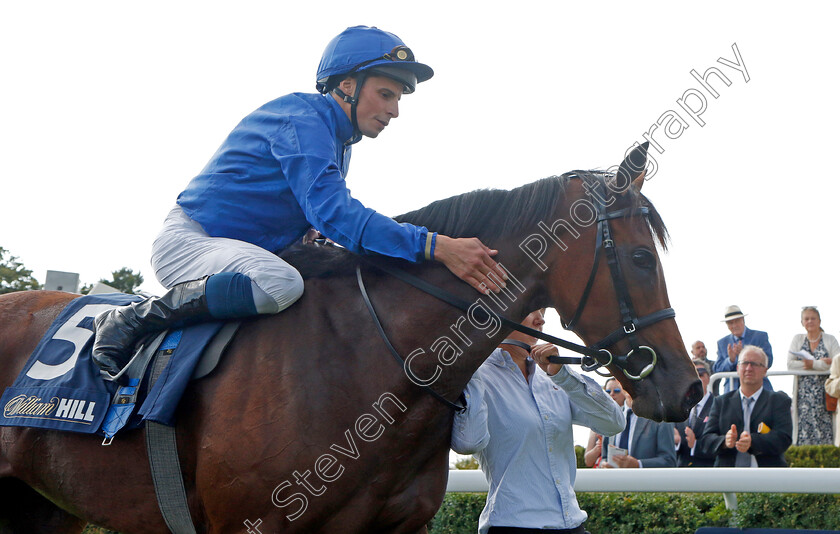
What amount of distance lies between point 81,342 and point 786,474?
13.1 ft

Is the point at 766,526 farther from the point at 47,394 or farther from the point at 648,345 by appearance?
the point at 47,394

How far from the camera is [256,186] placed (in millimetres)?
3197

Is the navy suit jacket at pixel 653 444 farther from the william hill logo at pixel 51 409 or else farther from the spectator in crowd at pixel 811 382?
the william hill logo at pixel 51 409

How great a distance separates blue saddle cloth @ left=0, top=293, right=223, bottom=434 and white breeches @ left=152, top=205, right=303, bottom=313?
238 millimetres

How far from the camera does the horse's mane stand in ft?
10.1

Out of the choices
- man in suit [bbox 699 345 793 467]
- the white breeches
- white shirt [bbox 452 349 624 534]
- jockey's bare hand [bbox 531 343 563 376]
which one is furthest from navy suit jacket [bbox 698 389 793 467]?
the white breeches

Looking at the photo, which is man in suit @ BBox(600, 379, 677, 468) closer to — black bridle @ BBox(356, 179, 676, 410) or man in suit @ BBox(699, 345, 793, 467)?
man in suit @ BBox(699, 345, 793, 467)

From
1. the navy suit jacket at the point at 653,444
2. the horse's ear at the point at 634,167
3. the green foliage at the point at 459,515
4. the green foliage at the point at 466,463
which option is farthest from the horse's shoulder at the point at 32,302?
the green foliage at the point at 466,463

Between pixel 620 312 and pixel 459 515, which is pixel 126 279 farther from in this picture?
pixel 620 312

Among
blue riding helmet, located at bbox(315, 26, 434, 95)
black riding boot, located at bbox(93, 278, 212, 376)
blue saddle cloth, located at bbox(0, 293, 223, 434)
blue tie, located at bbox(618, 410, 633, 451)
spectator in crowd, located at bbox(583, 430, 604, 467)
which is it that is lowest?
spectator in crowd, located at bbox(583, 430, 604, 467)

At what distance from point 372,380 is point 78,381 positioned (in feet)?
4.06

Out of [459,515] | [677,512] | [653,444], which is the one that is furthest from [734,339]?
[459,515]

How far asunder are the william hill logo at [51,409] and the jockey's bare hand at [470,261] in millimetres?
1506

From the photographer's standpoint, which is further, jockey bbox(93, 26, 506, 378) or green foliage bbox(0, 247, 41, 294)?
green foliage bbox(0, 247, 41, 294)
